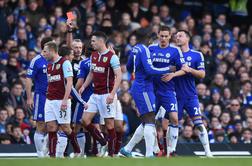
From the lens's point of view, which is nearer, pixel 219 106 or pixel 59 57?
pixel 59 57

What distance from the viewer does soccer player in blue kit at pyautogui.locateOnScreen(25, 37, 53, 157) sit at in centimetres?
2064

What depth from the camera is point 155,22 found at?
28.3m

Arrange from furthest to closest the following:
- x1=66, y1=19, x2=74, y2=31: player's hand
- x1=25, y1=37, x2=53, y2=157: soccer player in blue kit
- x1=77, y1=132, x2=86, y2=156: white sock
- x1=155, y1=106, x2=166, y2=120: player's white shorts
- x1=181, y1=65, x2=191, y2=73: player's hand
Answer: x1=155, y1=106, x2=166, y2=120: player's white shorts → x1=77, y1=132, x2=86, y2=156: white sock → x1=66, y1=19, x2=74, y2=31: player's hand → x1=25, y1=37, x2=53, y2=157: soccer player in blue kit → x1=181, y1=65, x2=191, y2=73: player's hand

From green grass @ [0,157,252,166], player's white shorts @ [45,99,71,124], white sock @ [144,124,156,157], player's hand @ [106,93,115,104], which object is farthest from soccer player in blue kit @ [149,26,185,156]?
green grass @ [0,157,252,166]

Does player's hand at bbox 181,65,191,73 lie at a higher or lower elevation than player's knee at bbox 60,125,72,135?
higher

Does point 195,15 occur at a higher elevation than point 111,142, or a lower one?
higher

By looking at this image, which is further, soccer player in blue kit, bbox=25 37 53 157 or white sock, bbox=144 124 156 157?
soccer player in blue kit, bbox=25 37 53 157

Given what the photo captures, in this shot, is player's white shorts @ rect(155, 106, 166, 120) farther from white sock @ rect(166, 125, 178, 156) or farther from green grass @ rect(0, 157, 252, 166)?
green grass @ rect(0, 157, 252, 166)

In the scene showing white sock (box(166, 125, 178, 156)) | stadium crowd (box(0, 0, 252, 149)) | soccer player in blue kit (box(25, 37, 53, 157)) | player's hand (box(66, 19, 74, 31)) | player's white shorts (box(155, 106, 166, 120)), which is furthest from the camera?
stadium crowd (box(0, 0, 252, 149))

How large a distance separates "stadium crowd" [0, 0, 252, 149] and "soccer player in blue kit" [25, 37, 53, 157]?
2.31 m

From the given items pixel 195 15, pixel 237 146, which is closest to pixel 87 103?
pixel 237 146

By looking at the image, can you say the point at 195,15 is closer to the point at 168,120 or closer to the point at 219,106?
the point at 219,106

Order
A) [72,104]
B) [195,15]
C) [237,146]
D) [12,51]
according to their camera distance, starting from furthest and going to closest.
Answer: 1. [195,15]
2. [12,51]
3. [237,146]
4. [72,104]

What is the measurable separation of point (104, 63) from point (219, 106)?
7195 mm
